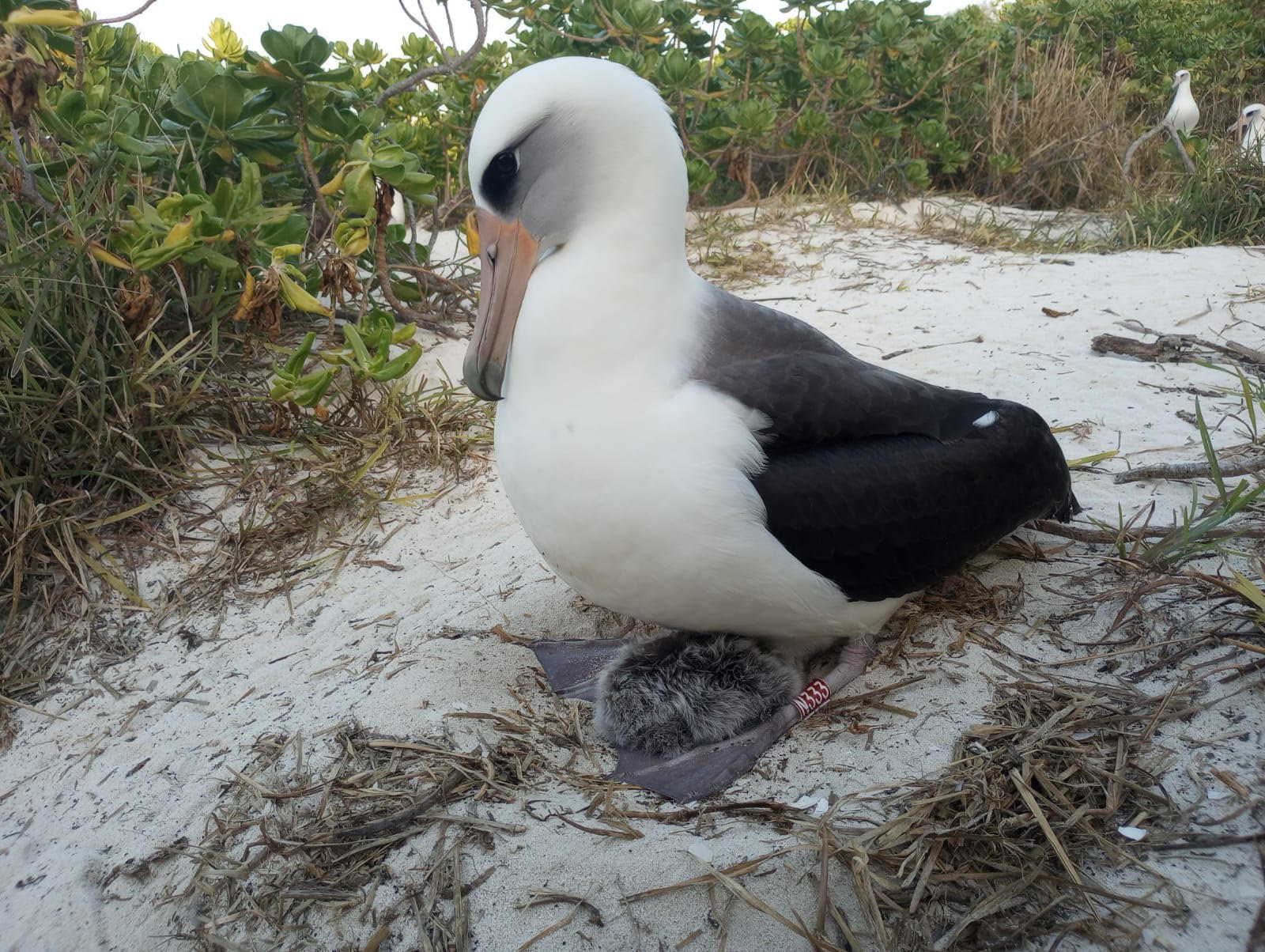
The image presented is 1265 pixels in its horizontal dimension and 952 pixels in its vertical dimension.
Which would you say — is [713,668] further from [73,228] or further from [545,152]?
[73,228]

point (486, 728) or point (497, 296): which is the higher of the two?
point (497, 296)

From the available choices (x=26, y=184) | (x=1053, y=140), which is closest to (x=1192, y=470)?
(x=26, y=184)

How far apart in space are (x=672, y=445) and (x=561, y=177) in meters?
0.77

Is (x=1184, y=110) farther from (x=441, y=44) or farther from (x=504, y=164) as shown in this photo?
(x=504, y=164)

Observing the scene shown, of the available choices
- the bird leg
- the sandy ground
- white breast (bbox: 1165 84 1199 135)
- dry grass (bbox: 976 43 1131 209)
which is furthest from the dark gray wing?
white breast (bbox: 1165 84 1199 135)

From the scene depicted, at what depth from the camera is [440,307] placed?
5230 millimetres

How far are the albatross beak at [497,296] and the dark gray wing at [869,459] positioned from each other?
0.54 metres

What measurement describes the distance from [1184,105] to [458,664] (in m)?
10.0

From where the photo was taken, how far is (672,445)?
2.29 meters

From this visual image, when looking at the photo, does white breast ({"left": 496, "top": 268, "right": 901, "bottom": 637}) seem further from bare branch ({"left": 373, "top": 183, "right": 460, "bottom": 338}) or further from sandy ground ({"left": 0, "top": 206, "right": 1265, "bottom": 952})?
bare branch ({"left": 373, "top": 183, "right": 460, "bottom": 338})

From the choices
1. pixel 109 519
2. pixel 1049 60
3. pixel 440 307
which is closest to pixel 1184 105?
pixel 1049 60

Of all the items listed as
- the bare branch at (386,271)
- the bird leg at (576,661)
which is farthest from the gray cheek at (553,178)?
A: the bare branch at (386,271)

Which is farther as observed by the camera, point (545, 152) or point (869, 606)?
point (869, 606)

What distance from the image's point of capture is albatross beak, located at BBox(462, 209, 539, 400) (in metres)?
2.50
